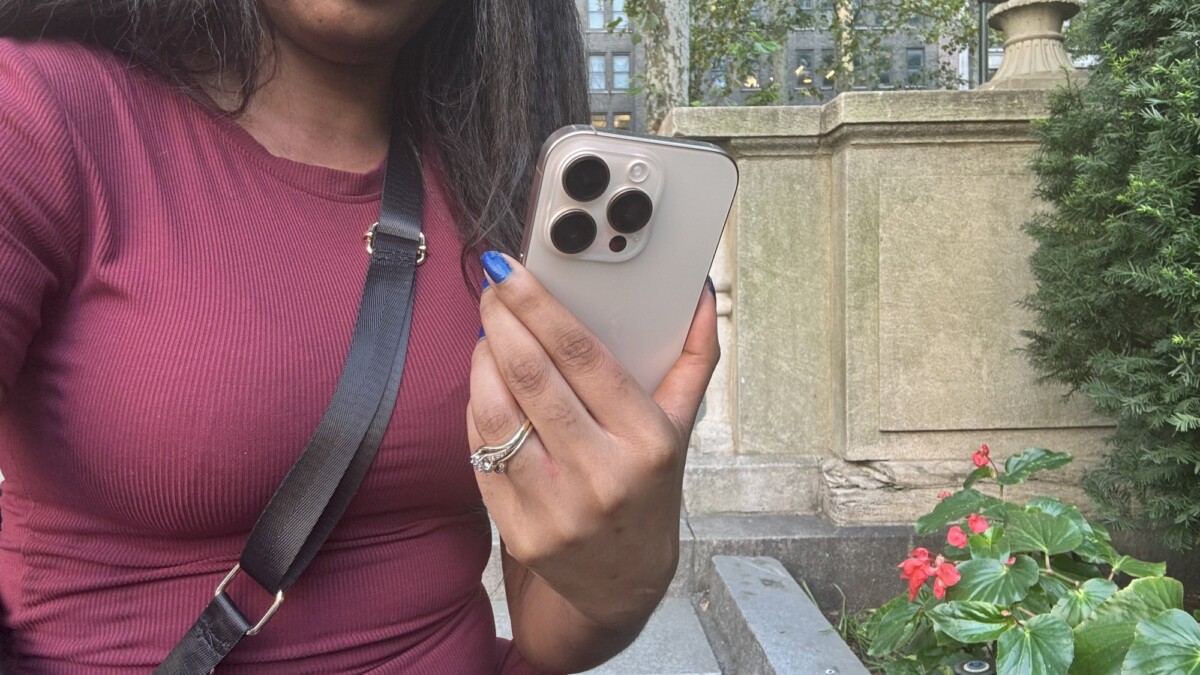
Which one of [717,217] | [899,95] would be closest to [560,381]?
[717,217]

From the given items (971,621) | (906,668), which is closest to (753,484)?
(906,668)

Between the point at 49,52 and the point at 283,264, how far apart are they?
0.31 meters

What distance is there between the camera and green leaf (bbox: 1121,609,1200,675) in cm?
152

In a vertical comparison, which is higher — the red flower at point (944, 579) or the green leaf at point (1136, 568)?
the red flower at point (944, 579)

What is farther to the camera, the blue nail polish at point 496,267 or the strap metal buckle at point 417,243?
the strap metal buckle at point 417,243

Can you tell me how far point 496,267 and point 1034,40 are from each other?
12.1 feet

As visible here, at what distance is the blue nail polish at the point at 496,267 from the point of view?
74cm

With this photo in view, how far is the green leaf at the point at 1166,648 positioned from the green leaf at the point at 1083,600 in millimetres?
235

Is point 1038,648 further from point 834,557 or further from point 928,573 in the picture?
point 834,557

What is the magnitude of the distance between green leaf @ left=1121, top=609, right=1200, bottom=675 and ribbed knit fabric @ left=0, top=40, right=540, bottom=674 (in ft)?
4.13

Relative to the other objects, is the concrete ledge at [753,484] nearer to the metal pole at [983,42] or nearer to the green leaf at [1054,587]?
the green leaf at [1054,587]

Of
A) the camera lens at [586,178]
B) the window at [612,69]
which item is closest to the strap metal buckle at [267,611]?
the camera lens at [586,178]

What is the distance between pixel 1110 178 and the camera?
2.57 meters

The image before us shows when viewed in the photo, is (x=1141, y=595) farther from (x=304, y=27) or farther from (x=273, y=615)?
(x=304, y=27)
